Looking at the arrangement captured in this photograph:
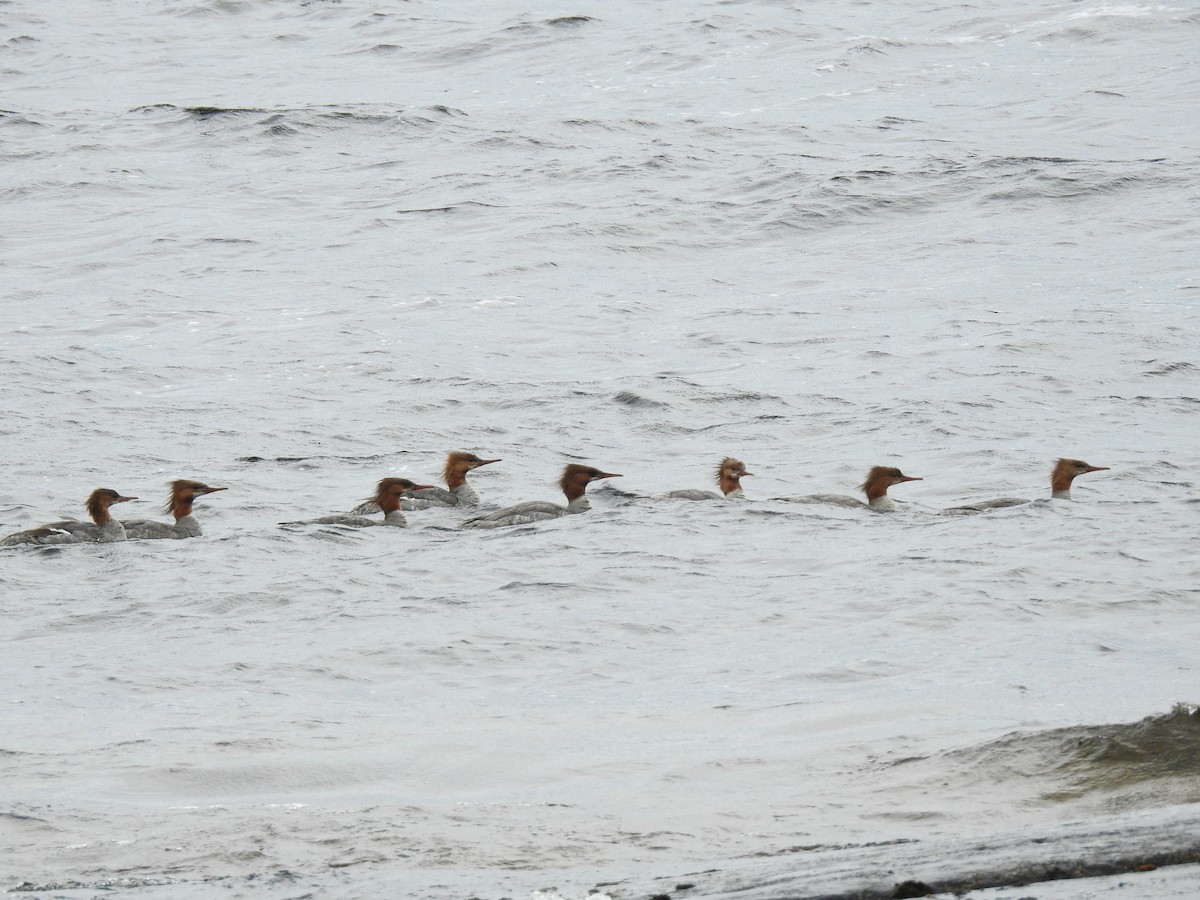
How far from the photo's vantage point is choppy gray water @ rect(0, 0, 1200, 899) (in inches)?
276

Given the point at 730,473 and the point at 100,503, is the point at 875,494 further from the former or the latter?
the point at 100,503

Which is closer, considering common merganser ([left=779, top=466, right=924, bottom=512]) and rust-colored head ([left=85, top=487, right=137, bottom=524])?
rust-colored head ([left=85, top=487, right=137, bottom=524])

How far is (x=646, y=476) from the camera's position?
48.9 ft

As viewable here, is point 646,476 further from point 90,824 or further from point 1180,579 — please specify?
point 90,824

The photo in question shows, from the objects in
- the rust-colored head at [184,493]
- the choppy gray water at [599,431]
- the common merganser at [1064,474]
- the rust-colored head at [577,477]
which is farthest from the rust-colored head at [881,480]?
the rust-colored head at [184,493]

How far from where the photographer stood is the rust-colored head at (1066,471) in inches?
529

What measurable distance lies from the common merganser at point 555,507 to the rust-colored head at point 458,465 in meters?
0.95

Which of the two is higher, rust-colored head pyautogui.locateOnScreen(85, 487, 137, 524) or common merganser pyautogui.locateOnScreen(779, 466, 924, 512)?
rust-colored head pyautogui.locateOnScreen(85, 487, 137, 524)

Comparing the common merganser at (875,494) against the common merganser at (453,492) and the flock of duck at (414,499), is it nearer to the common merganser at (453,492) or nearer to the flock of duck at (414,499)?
the flock of duck at (414,499)

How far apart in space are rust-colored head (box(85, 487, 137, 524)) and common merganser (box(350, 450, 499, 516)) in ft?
7.87

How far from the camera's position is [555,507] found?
43.7 ft

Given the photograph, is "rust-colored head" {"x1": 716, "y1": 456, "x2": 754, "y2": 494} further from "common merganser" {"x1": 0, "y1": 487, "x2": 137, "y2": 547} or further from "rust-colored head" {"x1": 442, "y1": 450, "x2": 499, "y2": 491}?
"common merganser" {"x1": 0, "y1": 487, "x2": 137, "y2": 547}

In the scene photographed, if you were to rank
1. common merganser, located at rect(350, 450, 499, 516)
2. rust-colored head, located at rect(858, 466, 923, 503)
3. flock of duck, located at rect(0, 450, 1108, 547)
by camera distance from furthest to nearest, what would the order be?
common merganser, located at rect(350, 450, 499, 516) → rust-colored head, located at rect(858, 466, 923, 503) → flock of duck, located at rect(0, 450, 1108, 547)

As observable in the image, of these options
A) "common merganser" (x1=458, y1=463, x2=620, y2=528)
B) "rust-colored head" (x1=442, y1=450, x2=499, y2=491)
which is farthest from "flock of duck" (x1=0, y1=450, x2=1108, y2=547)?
"rust-colored head" (x1=442, y1=450, x2=499, y2=491)
